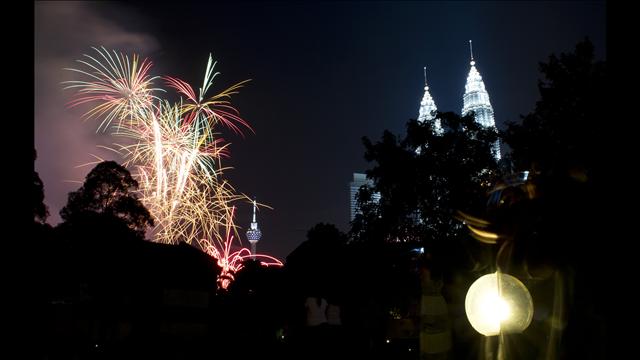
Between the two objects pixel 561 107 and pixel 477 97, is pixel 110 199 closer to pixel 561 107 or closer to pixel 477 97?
pixel 561 107

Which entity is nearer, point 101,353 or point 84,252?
point 101,353

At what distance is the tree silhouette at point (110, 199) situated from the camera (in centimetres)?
2417

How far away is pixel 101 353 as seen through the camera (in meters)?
9.77

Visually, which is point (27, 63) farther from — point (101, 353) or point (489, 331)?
point (101, 353)

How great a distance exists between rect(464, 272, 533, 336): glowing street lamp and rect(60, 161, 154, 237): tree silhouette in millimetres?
22315

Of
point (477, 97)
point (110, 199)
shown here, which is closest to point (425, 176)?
point (110, 199)

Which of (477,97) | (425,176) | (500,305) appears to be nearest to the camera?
(500,305)

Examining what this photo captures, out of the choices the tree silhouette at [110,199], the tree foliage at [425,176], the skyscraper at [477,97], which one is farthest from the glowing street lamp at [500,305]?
the skyscraper at [477,97]

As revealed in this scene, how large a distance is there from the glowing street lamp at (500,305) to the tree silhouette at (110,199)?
2232cm

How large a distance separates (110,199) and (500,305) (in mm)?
24166

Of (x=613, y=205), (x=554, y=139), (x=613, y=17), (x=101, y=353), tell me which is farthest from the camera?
(x=554, y=139)

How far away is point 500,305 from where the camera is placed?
3.97 m

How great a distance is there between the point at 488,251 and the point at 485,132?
1943cm

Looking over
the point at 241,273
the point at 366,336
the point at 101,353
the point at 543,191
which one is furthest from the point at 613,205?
the point at 241,273
